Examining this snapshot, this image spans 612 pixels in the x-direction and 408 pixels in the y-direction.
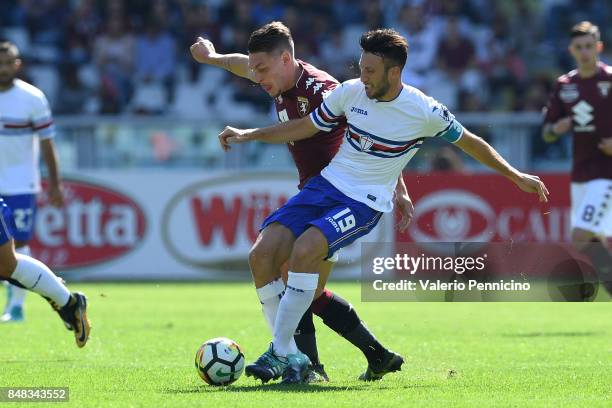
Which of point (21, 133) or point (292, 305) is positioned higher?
point (21, 133)

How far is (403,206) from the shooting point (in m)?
7.75

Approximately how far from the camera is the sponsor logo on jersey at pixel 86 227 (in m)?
17.4

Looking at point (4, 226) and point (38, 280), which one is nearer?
point (4, 226)

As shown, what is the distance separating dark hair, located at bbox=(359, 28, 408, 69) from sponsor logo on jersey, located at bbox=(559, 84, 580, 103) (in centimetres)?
547

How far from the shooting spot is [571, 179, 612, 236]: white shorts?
12.0m

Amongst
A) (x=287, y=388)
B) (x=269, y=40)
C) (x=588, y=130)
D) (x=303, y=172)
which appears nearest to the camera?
(x=287, y=388)

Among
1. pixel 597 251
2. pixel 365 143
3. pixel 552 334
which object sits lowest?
pixel 552 334

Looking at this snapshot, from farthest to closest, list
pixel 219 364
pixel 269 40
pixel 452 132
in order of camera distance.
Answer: pixel 269 40 < pixel 452 132 < pixel 219 364

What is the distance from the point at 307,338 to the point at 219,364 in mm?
802

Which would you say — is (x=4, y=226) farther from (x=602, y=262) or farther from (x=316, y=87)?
(x=602, y=262)

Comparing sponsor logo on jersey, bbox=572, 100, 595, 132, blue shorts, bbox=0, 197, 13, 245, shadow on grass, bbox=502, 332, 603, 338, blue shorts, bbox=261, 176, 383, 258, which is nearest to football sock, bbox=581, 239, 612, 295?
sponsor logo on jersey, bbox=572, 100, 595, 132

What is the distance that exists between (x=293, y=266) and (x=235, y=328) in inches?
164

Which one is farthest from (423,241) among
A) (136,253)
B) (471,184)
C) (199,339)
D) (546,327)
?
(199,339)

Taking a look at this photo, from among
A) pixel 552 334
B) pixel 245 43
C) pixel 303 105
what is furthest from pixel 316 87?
pixel 245 43
